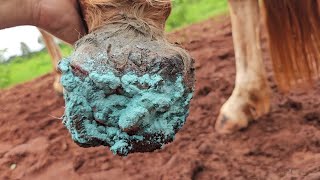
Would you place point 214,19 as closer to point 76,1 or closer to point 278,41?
point 278,41

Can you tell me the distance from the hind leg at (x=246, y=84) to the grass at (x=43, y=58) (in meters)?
1.47

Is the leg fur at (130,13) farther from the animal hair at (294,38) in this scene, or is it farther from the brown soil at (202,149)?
the animal hair at (294,38)

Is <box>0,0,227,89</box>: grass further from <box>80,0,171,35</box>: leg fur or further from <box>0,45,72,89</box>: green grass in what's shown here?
<box>80,0,171,35</box>: leg fur

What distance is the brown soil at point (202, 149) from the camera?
2.40 metres

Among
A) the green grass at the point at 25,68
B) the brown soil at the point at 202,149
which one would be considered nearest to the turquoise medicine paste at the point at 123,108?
the brown soil at the point at 202,149

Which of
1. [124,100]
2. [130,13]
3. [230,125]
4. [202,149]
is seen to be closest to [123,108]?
[124,100]

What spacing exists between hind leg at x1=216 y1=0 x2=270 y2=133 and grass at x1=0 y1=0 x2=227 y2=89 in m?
1.47

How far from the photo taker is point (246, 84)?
270cm

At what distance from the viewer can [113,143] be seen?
1.24 m

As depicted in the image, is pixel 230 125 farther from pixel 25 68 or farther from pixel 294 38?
pixel 25 68

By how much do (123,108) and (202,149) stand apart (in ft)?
4.55

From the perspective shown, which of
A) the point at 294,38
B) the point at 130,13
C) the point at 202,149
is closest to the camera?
the point at 130,13

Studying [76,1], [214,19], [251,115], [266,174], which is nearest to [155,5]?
[76,1]

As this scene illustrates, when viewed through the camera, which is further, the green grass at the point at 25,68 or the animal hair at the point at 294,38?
the green grass at the point at 25,68
